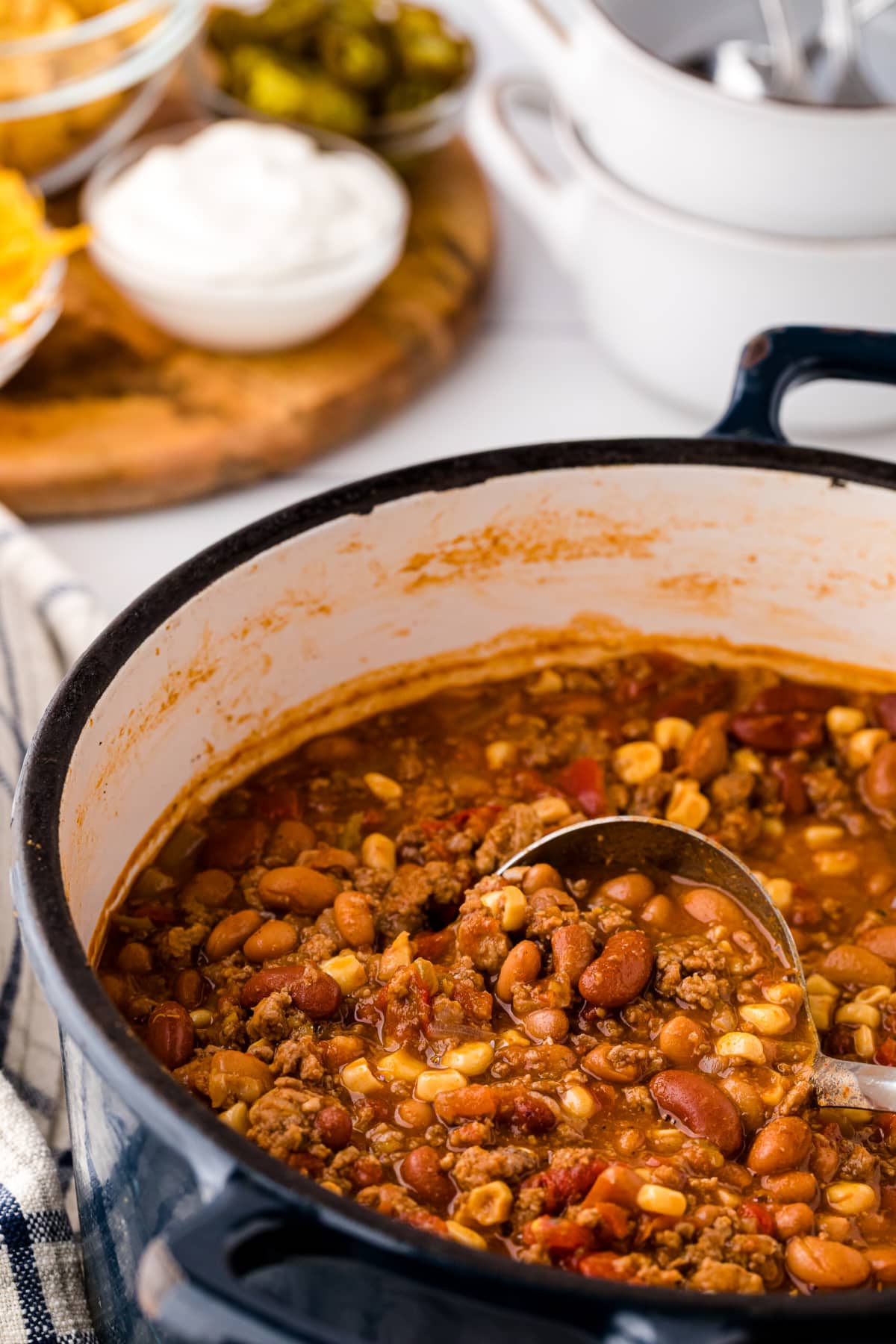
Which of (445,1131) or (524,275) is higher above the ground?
(445,1131)

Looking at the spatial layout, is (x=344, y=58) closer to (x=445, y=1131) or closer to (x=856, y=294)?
(x=856, y=294)

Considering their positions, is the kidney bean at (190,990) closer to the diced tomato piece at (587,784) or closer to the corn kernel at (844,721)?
the diced tomato piece at (587,784)

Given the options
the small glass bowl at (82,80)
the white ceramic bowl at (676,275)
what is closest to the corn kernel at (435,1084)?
the white ceramic bowl at (676,275)

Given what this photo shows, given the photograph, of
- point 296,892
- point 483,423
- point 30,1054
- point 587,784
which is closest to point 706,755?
point 587,784

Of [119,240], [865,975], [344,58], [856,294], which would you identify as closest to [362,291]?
[119,240]

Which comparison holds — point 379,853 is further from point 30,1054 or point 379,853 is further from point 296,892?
point 30,1054
